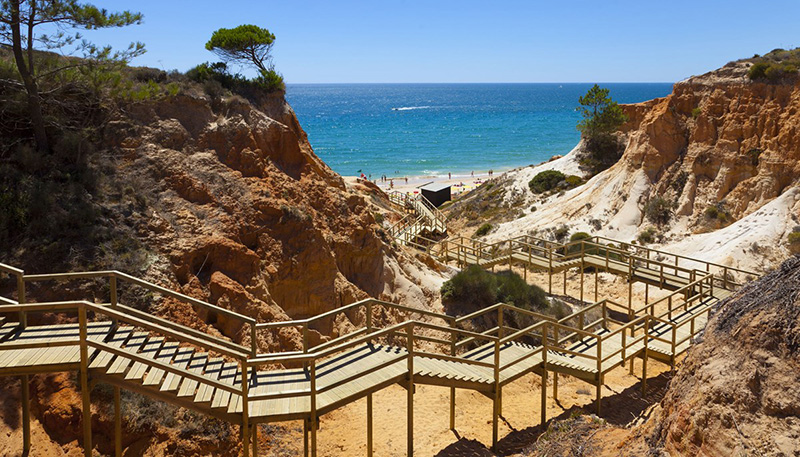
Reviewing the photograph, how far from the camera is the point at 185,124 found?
1619 cm

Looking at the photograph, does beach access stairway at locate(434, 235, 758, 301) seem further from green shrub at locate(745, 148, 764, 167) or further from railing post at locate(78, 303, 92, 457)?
railing post at locate(78, 303, 92, 457)

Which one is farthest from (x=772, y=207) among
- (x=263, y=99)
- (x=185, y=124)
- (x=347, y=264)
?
(x=185, y=124)

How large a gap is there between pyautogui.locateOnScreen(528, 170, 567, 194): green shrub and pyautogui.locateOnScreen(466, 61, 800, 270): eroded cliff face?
13.0ft

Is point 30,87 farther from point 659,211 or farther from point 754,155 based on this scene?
point 754,155

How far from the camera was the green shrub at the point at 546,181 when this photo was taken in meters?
43.5

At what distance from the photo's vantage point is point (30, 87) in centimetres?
1335

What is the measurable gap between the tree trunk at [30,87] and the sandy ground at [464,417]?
27.6ft

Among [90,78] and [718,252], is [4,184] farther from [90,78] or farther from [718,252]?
[718,252]

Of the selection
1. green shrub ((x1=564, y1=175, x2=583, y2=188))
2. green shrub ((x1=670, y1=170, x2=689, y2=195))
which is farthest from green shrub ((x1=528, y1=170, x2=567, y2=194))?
green shrub ((x1=670, y1=170, x2=689, y2=195))

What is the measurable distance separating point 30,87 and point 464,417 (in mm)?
12048

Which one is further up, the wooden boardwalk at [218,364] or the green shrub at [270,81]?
the green shrub at [270,81]

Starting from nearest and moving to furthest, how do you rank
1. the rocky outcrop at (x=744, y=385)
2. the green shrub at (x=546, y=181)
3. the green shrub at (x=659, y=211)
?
1. the rocky outcrop at (x=744, y=385)
2. the green shrub at (x=659, y=211)
3. the green shrub at (x=546, y=181)

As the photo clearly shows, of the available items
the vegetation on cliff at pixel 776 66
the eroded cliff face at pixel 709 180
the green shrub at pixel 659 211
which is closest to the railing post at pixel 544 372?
the eroded cliff face at pixel 709 180

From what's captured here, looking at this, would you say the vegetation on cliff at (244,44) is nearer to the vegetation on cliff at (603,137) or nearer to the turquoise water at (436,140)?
the vegetation on cliff at (603,137)
